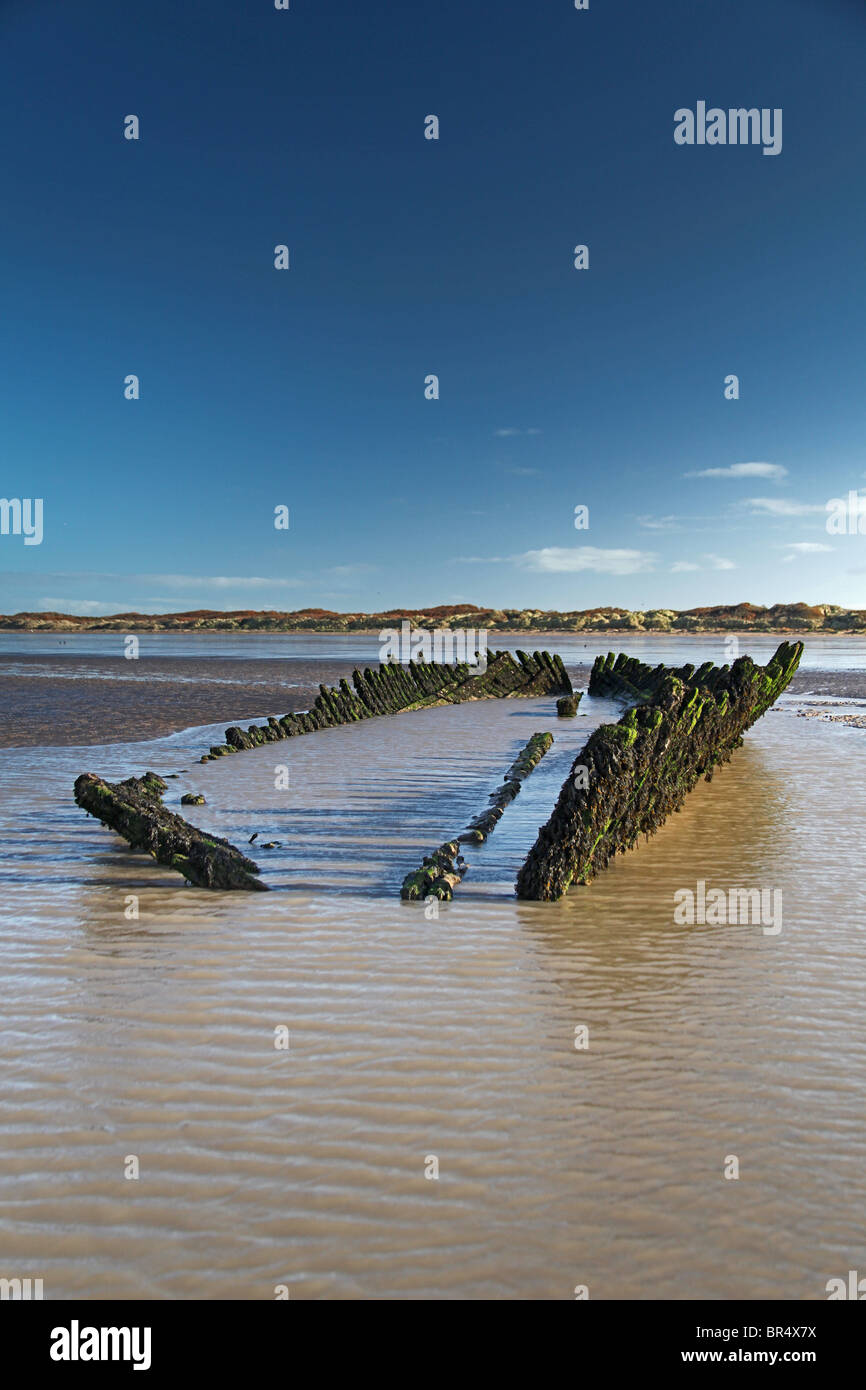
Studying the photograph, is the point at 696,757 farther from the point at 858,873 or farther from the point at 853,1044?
the point at 853,1044

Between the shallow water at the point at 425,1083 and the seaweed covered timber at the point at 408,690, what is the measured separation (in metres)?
7.76

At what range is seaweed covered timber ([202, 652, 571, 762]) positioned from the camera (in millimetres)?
15336

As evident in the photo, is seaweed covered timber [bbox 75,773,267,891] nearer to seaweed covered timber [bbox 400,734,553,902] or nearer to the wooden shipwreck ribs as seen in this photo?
the wooden shipwreck ribs

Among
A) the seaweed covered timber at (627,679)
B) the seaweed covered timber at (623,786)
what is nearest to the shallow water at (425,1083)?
the seaweed covered timber at (623,786)

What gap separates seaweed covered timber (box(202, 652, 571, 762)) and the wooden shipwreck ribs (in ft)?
0.07

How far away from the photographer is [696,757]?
32.4ft

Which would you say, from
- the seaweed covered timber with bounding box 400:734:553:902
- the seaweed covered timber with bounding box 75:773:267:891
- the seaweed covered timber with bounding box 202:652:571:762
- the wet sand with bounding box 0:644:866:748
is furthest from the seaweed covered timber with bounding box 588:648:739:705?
the seaweed covered timber with bounding box 75:773:267:891

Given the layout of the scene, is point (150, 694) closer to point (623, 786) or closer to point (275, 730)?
point (275, 730)

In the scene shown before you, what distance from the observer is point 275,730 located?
50.2 feet

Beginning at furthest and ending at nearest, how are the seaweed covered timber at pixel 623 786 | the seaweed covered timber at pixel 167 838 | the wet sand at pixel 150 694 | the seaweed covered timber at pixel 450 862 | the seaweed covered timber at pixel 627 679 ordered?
the seaweed covered timber at pixel 627 679, the wet sand at pixel 150 694, the seaweed covered timber at pixel 167 838, the seaweed covered timber at pixel 623 786, the seaweed covered timber at pixel 450 862

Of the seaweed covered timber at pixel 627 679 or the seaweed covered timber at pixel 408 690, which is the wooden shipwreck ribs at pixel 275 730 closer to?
the seaweed covered timber at pixel 408 690

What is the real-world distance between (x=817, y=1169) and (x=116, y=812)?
5.82m

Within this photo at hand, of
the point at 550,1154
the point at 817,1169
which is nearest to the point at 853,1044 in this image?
the point at 817,1169

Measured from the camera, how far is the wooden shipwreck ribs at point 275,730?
6.46 m
